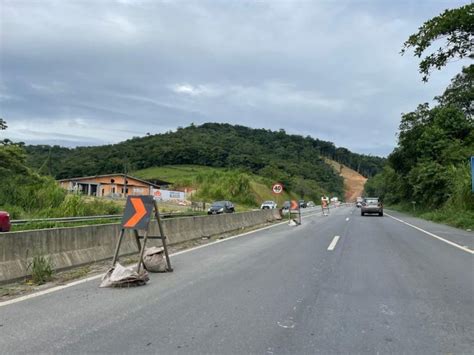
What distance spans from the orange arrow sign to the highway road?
122 cm

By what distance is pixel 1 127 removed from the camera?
128ft

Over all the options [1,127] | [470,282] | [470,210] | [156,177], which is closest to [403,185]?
[470,210]

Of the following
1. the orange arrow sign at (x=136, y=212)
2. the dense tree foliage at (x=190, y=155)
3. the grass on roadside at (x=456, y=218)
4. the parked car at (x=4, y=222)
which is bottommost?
the grass on roadside at (x=456, y=218)

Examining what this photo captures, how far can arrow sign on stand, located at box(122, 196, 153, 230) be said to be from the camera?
9.36 m

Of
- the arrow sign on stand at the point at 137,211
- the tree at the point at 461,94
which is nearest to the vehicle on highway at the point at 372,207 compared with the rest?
the tree at the point at 461,94

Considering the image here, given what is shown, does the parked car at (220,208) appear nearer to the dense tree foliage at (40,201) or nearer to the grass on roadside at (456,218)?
the dense tree foliage at (40,201)

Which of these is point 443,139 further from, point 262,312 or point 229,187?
point 262,312

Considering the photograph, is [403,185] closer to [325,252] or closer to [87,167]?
[325,252]

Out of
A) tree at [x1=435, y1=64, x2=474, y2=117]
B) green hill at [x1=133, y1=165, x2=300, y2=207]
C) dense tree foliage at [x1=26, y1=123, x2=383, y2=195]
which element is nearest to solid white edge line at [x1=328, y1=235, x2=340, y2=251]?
tree at [x1=435, y1=64, x2=474, y2=117]

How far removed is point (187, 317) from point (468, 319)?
11.9 feet

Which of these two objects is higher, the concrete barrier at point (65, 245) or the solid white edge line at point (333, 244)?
the concrete barrier at point (65, 245)

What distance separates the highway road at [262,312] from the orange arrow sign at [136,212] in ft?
3.99

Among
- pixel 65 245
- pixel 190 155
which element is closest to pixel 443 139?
pixel 65 245

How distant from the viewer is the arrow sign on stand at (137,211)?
9.36m
